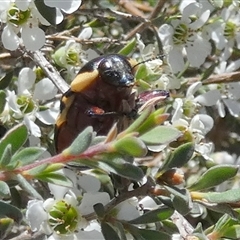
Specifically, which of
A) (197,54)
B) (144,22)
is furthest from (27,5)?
(197,54)

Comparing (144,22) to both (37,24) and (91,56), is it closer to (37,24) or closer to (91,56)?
(91,56)

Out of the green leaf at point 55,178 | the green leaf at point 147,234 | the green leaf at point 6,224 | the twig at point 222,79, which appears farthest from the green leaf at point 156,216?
the twig at point 222,79

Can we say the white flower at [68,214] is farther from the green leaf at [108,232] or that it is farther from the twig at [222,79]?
the twig at [222,79]

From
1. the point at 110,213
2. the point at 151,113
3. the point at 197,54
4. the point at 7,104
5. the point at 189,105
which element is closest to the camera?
the point at 151,113

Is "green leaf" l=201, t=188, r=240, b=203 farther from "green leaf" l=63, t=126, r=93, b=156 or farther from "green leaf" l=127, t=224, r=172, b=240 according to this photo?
"green leaf" l=63, t=126, r=93, b=156

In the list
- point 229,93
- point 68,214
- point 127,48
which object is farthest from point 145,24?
point 68,214

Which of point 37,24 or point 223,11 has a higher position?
point 37,24

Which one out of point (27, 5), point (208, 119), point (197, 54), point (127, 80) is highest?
point (27, 5)

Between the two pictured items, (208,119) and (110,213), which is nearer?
(110,213)
